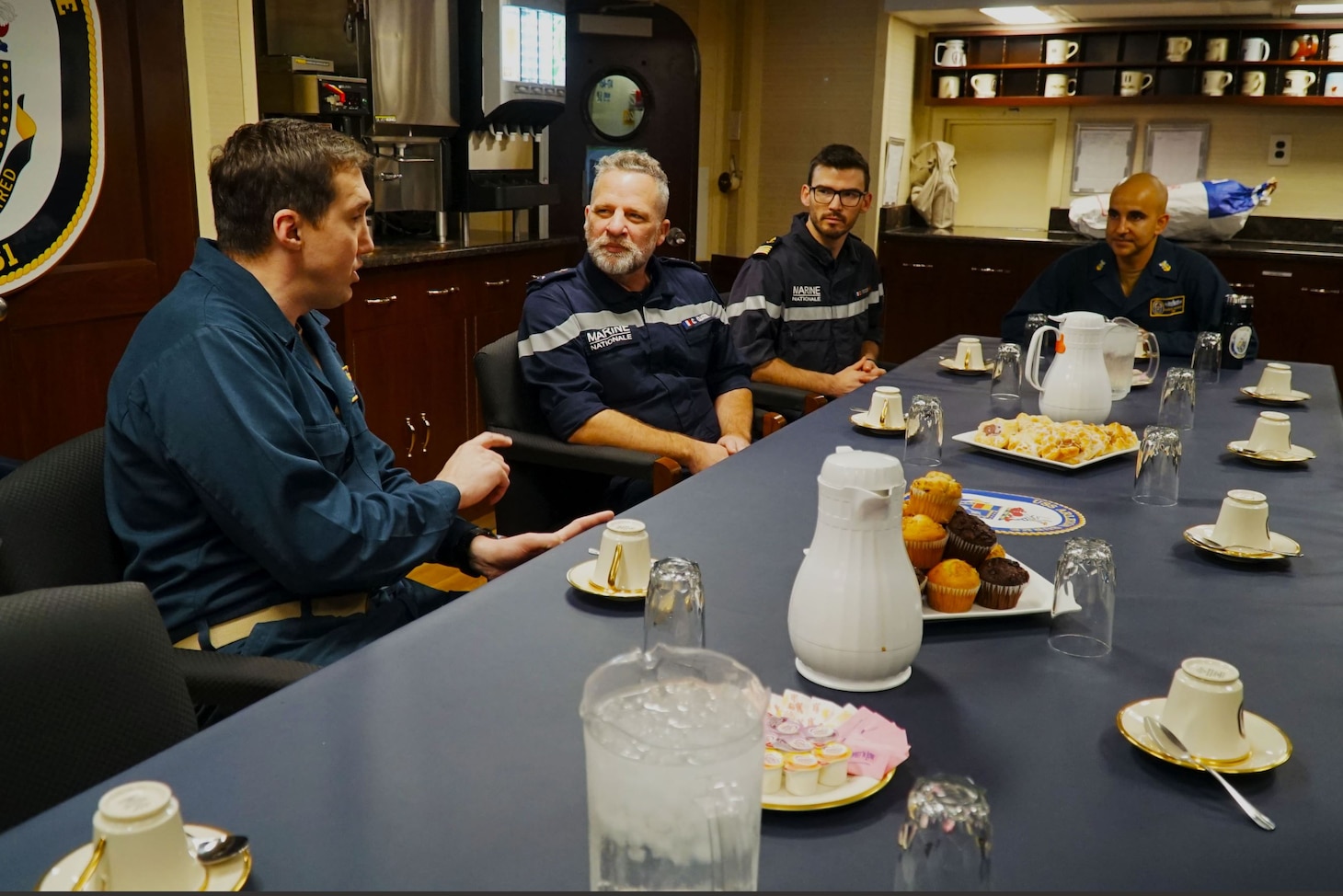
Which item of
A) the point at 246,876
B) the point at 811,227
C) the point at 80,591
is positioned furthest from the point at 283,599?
the point at 811,227

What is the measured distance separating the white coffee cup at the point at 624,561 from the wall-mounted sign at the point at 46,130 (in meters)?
2.31

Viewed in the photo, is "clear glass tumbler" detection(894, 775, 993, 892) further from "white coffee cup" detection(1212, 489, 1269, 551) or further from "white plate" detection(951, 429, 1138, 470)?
"white plate" detection(951, 429, 1138, 470)

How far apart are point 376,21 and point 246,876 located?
3857 mm

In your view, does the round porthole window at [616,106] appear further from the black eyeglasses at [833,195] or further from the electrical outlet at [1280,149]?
the electrical outlet at [1280,149]

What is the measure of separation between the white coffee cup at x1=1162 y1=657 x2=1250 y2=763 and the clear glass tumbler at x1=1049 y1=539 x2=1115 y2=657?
9.3 inches

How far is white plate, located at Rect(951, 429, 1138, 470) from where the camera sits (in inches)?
82.0

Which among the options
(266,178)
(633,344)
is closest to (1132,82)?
(633,344)

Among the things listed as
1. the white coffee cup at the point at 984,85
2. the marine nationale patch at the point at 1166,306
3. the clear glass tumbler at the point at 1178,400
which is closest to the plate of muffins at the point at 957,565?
the clear glass tumbler at the point at 1178,400

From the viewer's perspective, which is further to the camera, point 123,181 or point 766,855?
point 123,181

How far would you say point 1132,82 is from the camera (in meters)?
6.39

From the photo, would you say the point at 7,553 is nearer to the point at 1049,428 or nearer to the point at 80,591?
the point at 80,591

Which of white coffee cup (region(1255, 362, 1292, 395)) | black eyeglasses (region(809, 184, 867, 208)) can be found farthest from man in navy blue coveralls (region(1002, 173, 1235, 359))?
white coffee cup (region(1255, 362, 1292, 395))

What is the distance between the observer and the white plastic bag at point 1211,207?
603cm

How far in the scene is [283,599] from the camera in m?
1.68
